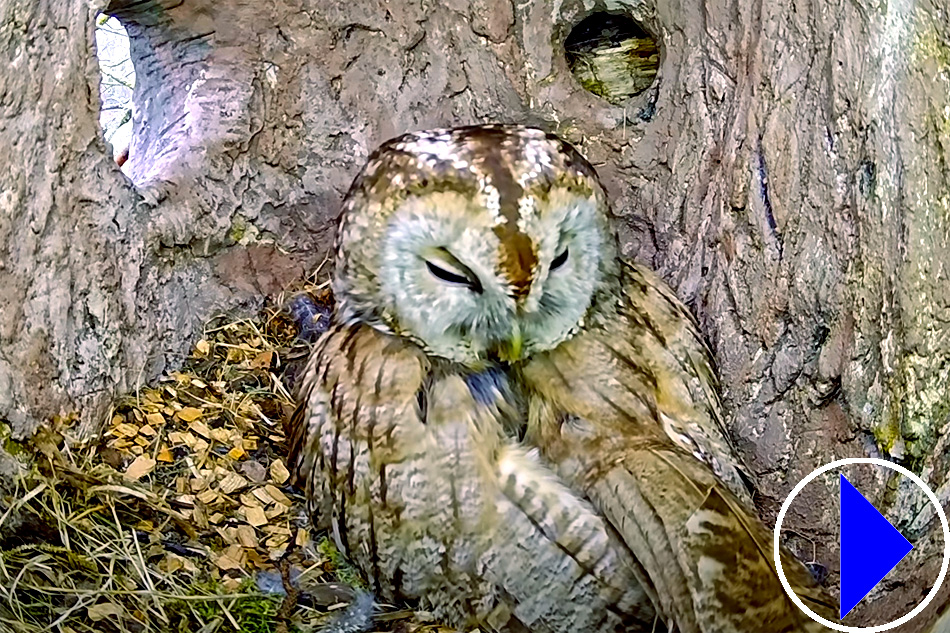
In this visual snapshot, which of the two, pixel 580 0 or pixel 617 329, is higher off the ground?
pixel 580 0

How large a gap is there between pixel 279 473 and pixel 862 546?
1207 millimetres

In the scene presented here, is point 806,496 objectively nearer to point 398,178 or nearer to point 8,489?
point 398,178

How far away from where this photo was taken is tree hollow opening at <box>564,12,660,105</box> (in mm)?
2627

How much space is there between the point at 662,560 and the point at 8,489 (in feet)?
3.96

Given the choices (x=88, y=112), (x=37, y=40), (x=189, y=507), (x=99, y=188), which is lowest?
(x=189, y=507)

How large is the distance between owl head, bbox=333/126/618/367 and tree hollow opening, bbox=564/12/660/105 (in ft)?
1.88

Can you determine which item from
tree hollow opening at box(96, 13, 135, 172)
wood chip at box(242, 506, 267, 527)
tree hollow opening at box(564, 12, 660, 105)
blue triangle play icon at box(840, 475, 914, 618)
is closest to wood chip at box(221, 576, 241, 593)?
wood chip at box(242, 506, 267, 527)

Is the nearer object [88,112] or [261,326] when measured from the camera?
[88,112]

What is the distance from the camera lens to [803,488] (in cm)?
217

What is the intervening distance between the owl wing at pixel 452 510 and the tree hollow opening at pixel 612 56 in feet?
3.00

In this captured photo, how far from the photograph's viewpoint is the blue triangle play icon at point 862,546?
1858 mm

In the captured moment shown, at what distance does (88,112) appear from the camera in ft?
7.00

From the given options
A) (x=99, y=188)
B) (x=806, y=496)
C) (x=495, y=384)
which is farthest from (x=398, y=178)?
(x=806, y=496)

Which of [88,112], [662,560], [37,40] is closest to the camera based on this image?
[662,560]
